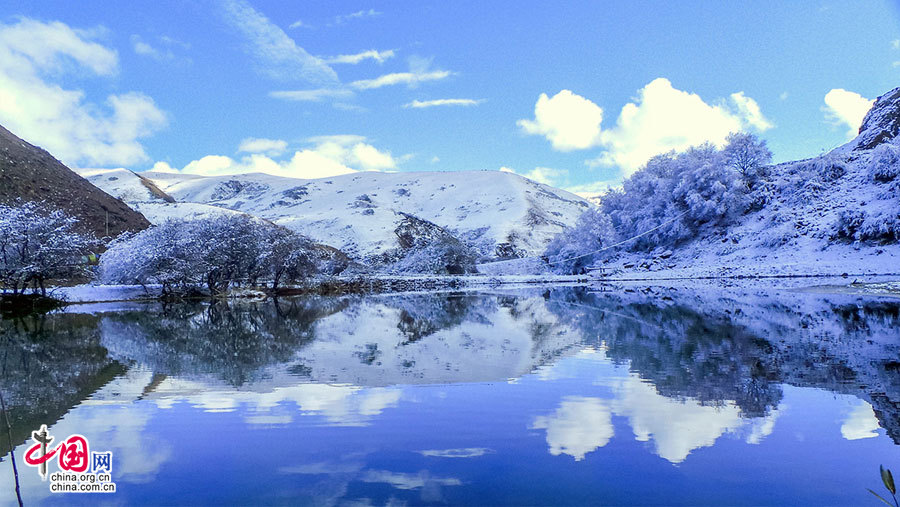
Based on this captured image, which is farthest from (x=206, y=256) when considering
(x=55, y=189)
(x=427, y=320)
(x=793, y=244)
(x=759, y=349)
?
(x=793, y=244)

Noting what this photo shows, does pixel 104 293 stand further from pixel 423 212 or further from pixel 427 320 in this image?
pixel 423 212

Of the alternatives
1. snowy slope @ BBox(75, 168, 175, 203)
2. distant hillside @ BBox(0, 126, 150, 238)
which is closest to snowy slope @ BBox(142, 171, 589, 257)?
snowy slope @ BBox(75, 168, 175, 203)

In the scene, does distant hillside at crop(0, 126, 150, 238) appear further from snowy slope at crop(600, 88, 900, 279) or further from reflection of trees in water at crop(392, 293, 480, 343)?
snowy slope at crop(600, 88, 900, 279)

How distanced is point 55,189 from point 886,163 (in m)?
92.1

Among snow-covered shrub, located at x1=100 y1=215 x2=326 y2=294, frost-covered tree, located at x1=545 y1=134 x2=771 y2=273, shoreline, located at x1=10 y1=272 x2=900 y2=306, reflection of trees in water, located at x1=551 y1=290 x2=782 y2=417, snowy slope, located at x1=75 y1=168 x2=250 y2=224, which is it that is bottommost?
reflection of trees in water, located at x1=551 y1=290 x2=782 y2=417

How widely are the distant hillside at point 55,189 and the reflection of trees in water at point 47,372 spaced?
183 ft

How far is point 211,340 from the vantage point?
727 inches

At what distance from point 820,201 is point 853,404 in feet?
209

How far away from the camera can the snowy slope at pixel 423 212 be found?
114750 millimetres

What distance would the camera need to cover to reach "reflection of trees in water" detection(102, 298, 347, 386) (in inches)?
531

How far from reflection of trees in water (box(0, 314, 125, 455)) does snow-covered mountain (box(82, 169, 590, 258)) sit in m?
81.0

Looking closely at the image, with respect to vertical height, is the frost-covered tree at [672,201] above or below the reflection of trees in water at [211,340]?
above

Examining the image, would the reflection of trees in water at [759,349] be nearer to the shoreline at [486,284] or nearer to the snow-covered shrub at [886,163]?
the shoreline at [486,284]

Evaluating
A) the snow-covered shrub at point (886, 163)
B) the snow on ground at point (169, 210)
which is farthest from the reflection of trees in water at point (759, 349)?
the snow on ground at point (169, 210)
